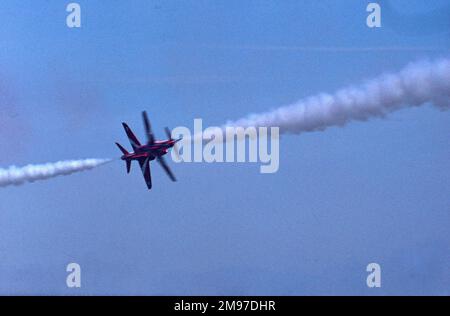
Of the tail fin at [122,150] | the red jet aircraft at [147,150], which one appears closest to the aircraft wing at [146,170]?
the red jet aircraft at [147,150]

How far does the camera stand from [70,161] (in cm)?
566

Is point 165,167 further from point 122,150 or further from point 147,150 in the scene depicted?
point 122,150

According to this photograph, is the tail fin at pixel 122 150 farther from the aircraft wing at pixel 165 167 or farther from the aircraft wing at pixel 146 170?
the aircraft wing at pixel 165 167

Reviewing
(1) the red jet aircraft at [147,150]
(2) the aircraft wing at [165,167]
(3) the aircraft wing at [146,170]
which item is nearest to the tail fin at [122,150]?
(1) the red jet aircraft at [147,150]

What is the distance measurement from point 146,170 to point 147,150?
0.15m

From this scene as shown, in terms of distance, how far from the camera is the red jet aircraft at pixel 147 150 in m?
5.70

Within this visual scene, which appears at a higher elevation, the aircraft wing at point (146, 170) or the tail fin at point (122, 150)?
the tail fin at point (122, 150)

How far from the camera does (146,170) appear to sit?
5.76 m

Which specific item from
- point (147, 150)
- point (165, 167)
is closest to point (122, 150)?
point (147, 150)

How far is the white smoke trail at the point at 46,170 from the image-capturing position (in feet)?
18.5

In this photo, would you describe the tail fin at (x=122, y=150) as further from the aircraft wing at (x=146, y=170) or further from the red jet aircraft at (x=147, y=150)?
the aircraft wing at (x=146, y=170)
